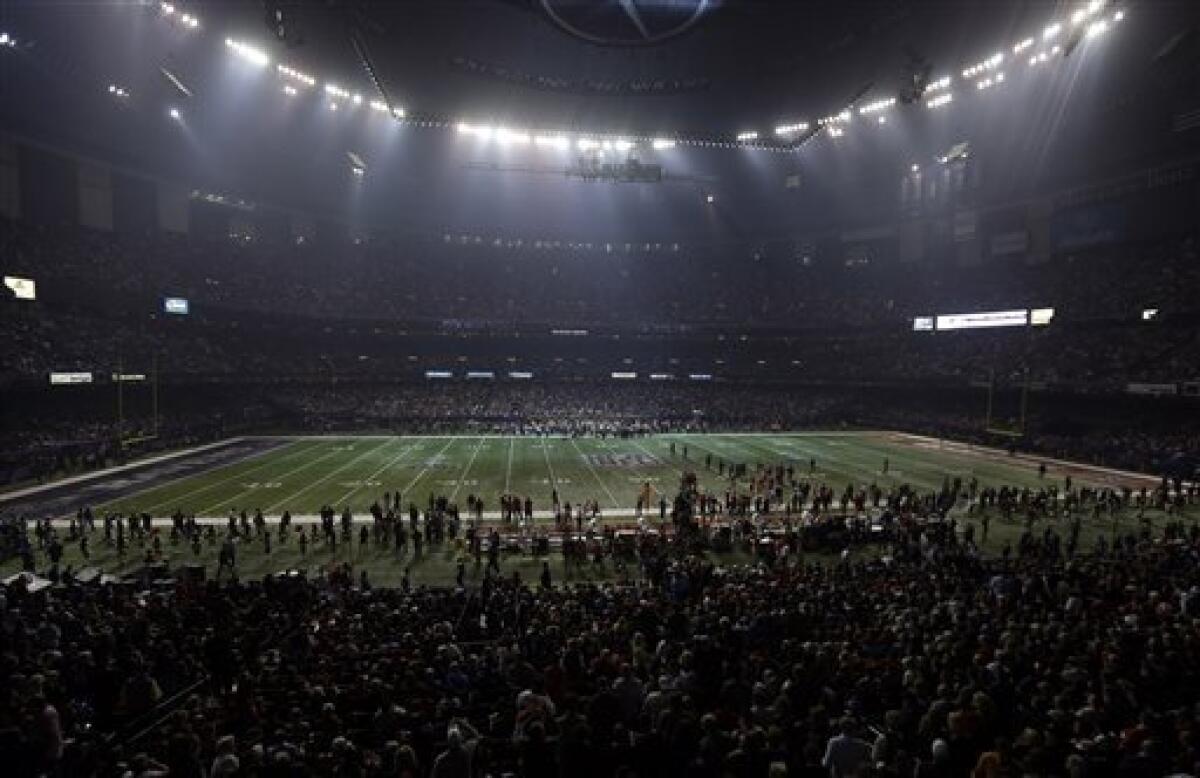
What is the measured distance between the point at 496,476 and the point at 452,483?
2991 millimetres

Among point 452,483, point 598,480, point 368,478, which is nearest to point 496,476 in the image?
point 452,483

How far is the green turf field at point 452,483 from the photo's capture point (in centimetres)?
2458

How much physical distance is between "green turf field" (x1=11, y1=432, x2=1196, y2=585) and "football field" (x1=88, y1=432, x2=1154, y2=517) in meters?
0.06

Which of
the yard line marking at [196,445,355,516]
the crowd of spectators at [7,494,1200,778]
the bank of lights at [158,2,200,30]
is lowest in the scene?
the yard line marking at [196,445,355,516]

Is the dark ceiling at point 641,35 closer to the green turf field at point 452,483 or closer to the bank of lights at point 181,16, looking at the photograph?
the bank of lights at point 181,16

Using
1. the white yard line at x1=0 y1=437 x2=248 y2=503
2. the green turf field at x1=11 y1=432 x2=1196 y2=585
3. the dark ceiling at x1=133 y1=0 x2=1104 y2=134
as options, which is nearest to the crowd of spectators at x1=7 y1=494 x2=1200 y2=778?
the green turf field at x1=11 y1=432 x2=1196 y2=585

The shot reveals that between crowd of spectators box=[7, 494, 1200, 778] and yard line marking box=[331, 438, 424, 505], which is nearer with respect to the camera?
crowd of spectators box=[7, 494, 1200, 778]

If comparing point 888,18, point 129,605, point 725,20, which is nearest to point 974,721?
point 129,605

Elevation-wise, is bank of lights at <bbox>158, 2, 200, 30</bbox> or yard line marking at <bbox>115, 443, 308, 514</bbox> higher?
bank of lights at <bbox>158, 2, 200, 30</bbox>

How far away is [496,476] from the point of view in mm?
41031

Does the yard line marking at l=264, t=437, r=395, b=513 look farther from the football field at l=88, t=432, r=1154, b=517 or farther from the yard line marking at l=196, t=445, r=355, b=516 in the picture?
the yard line marking at l=196, t=445, r=355, b=516

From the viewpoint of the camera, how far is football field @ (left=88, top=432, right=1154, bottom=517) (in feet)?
112

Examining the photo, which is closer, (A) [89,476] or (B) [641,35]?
(B) [641,35]

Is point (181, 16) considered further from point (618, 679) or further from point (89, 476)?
point (618, 679)
